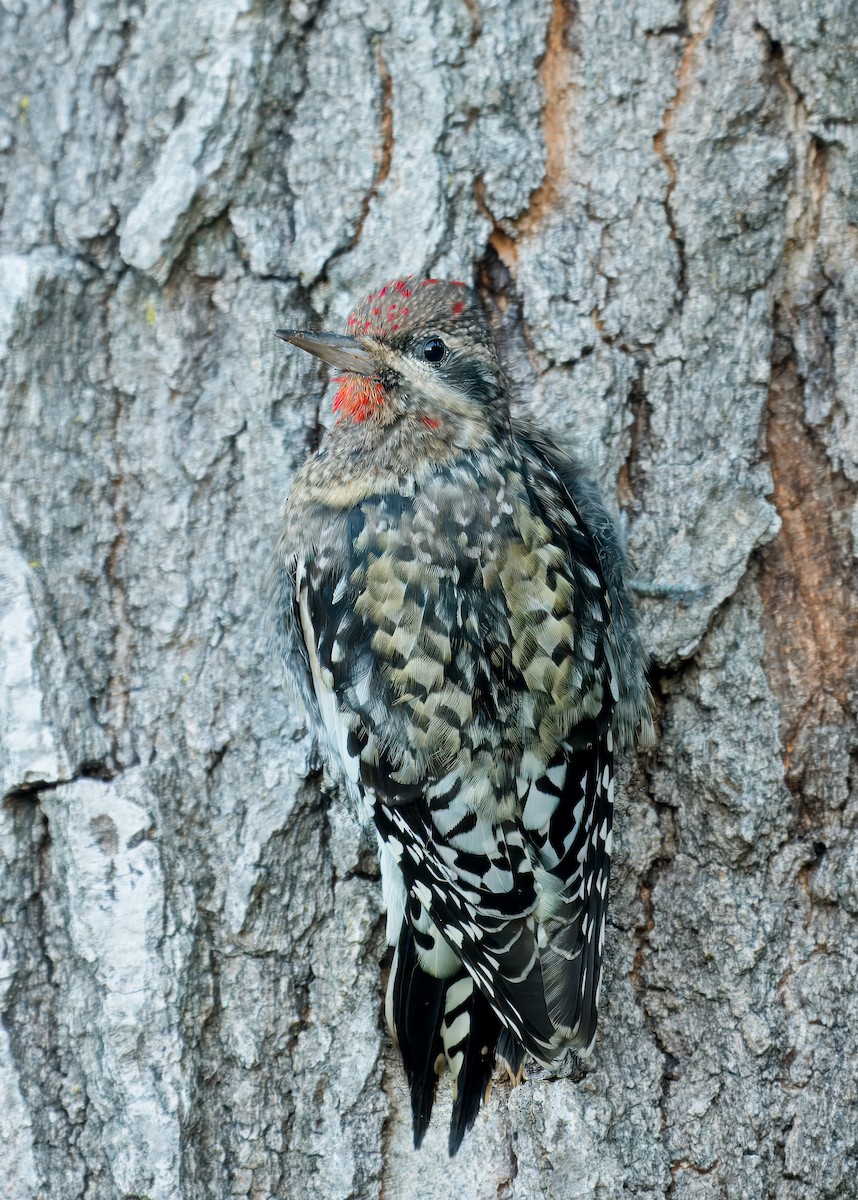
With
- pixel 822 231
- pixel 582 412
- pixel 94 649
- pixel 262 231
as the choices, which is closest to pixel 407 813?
pixel 94 649

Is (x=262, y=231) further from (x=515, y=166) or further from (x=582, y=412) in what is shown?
(x=582, y=412)

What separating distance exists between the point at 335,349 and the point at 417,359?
21 cm

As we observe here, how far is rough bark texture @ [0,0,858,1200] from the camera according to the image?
200cm

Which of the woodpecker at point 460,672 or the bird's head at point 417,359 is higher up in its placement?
the bird's head at point 417,359

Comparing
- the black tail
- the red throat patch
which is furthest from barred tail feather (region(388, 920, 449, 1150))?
the red throat patch

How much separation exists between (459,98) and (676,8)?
0.50m

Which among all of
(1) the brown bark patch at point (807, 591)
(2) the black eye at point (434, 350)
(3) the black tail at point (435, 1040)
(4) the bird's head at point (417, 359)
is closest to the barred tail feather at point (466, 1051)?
(3) the black tail at point (435, 1040)

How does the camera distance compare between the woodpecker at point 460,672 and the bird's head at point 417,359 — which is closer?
the woodpecker at point 460,672

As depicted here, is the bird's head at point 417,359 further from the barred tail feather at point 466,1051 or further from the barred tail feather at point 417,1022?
the barred tail feather at point 466,1051

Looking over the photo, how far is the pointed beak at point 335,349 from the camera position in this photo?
2080 millimetres

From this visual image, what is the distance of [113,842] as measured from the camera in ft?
6.77

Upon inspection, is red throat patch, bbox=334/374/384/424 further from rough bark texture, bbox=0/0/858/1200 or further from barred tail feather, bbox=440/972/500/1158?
barred tail feather, bbox=440/972/500/1158

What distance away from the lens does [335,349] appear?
83.8 inches

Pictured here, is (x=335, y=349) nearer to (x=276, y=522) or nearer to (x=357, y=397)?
(x=357, y=397)
